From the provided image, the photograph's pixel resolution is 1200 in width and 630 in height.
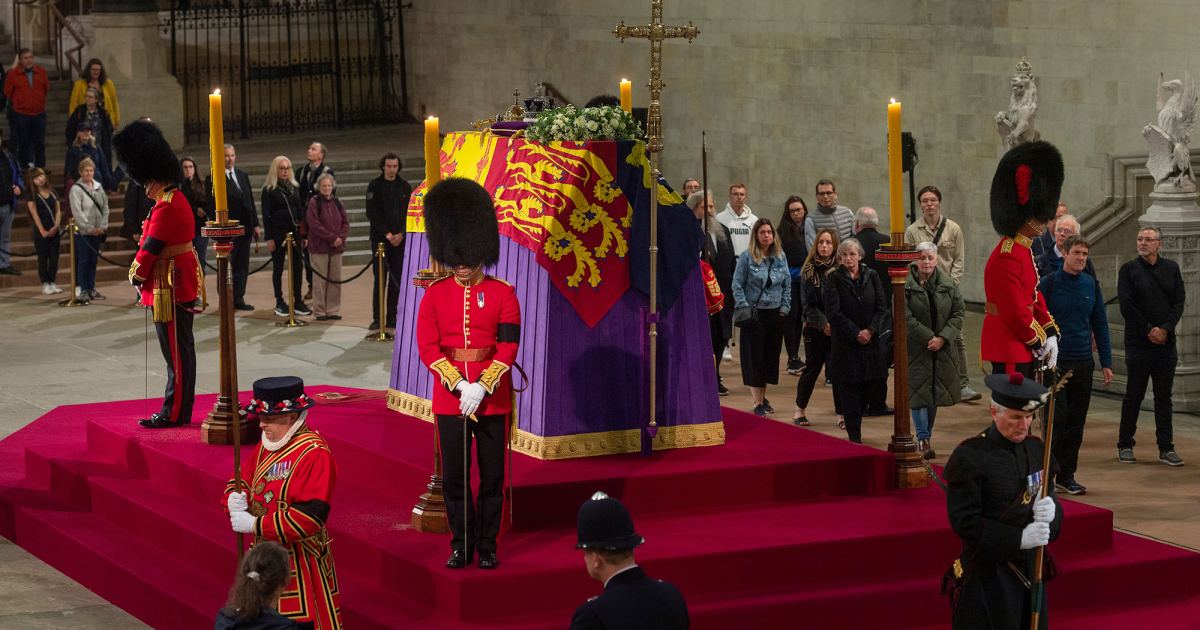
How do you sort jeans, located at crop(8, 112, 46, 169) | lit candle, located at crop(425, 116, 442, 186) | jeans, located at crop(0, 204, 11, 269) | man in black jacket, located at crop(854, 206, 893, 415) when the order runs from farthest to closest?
jeans, located at crop(8, 112, 46, 169) → jeans, located at crop(0, 204, 11, 269) → man in black jacket, located at crop(854, 206, 893, 415) → lit candle, located at crop(425, 116, 442, 186)

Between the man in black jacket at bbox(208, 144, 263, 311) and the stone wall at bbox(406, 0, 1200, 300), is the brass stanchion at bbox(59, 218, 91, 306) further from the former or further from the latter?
the stone wall at bbox(406, 0, 1200, 300)

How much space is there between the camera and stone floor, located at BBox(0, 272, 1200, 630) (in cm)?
961

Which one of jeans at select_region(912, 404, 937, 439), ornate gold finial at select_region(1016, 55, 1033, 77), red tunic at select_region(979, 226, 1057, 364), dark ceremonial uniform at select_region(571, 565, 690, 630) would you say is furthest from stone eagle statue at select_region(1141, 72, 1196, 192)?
dark ceremonial uniform at select_region(571, 565, 690, 630)

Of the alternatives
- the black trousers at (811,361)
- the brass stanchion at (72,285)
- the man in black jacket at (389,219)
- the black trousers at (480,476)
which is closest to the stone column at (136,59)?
the brass stanchion at (72,285)

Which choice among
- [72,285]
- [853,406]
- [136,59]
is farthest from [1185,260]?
[136,59]

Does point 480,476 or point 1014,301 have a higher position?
point 1014,301

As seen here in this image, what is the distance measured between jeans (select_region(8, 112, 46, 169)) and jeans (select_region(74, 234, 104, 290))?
10.6 feet

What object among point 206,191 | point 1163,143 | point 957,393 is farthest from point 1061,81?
point 206,191

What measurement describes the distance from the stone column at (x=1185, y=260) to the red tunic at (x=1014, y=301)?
379cm

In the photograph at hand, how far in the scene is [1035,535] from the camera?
22.8ft

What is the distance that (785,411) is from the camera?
13180 millimetres

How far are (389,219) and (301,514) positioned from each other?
31.0ft

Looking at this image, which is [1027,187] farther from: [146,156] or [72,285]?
[72,285]

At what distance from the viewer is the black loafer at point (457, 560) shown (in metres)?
8.10
